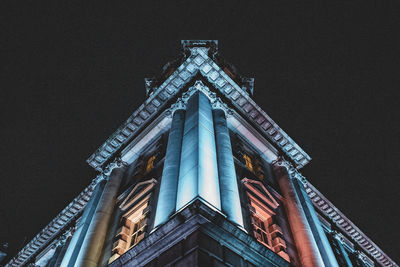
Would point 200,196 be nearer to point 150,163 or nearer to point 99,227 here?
point 99,227

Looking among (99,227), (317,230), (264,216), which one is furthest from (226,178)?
(99,227)

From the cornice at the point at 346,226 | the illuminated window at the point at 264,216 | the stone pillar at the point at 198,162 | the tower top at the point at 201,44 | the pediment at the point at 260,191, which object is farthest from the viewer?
the cornice at the point at 346,226

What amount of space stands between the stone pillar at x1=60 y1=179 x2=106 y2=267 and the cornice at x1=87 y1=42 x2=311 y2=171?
4.59 meters

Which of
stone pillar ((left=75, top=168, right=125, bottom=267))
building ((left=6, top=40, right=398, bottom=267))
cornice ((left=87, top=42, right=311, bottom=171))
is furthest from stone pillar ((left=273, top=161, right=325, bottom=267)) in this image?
stone pillar ((left=75, top=168, right=125, bottom=267))

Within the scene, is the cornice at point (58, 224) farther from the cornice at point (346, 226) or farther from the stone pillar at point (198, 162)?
the cornice at point (346, 226)

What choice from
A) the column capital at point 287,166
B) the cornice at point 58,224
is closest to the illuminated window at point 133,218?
the cornice at point 58,224

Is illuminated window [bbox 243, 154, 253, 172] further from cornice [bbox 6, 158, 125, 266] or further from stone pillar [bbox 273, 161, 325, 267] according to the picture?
cornice [bbox 6, 158, 125, 266]

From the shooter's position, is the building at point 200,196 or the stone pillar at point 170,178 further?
the stone pillar at point 170,178

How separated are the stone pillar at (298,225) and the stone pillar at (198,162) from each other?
26.6 feet

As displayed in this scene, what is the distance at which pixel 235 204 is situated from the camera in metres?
15.1

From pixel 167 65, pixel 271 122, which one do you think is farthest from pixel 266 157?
pixel 167 65

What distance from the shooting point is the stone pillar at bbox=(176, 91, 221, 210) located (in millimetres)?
14080

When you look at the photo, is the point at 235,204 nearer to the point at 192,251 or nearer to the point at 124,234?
the point at 192,251

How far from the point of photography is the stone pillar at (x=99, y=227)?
62.2 ft
